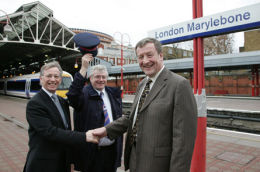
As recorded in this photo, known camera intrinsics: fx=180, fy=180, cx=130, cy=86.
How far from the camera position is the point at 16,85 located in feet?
72.1

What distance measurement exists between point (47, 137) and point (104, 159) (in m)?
0.96

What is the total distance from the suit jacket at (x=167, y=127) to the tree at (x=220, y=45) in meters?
33.8

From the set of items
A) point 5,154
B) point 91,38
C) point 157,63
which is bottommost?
point 5,154

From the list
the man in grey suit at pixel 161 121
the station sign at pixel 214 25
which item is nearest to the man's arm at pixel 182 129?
the man in grey suit at pixel 161 121

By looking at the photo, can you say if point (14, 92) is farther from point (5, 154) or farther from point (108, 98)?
point (108, 98)

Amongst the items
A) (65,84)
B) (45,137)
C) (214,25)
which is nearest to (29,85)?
(65,84)

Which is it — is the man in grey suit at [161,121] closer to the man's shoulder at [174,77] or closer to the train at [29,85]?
the man's shoulder at [174,77]

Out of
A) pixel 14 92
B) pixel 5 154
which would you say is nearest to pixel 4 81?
pixel 14 92

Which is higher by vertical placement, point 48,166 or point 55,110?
point 55,110

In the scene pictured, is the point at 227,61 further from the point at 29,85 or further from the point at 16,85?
the point at 16,85

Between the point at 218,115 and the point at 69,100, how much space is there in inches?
292

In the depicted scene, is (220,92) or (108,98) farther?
(220,92)

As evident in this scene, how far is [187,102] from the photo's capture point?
59.2 inches

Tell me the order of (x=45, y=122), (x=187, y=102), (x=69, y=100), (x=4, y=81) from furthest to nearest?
(x=4, y=81) → (x=69, y=100) → (x=45, y=122) → (x=187, y=102)
